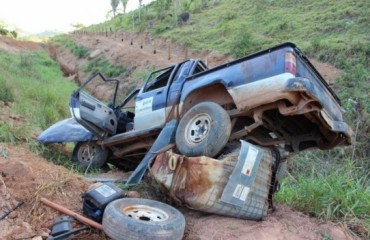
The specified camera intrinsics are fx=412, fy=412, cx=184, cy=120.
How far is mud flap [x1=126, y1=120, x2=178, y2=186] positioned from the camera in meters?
5.12

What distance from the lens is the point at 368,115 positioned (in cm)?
974

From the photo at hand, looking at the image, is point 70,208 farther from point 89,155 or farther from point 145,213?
point 89,155

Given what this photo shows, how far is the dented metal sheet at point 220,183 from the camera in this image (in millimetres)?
4188

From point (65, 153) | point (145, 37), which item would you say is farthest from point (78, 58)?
point (65, 153)

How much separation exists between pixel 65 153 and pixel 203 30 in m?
21.0

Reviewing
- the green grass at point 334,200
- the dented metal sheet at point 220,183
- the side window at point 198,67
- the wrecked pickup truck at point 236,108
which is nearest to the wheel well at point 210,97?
the wrecked pickup truck at point 236,108

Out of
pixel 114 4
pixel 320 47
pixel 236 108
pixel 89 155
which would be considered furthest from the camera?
pixel 114 4

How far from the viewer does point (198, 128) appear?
4.85m

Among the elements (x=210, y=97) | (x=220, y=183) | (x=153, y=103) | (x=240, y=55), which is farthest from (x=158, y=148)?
(x=240, y=55)

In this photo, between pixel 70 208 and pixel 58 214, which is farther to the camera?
pixel 70 208

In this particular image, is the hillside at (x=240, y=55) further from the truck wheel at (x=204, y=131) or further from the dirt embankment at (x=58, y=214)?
the truck wheel at (x=204, y=131)

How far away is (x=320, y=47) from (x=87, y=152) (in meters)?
11.0

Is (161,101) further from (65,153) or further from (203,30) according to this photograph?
(203,30)

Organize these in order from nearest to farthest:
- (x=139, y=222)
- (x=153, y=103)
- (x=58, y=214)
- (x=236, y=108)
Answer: (x=139, y=222) < (x=58, y=214) < (x=236, y=108) < (x=153, y=103)
